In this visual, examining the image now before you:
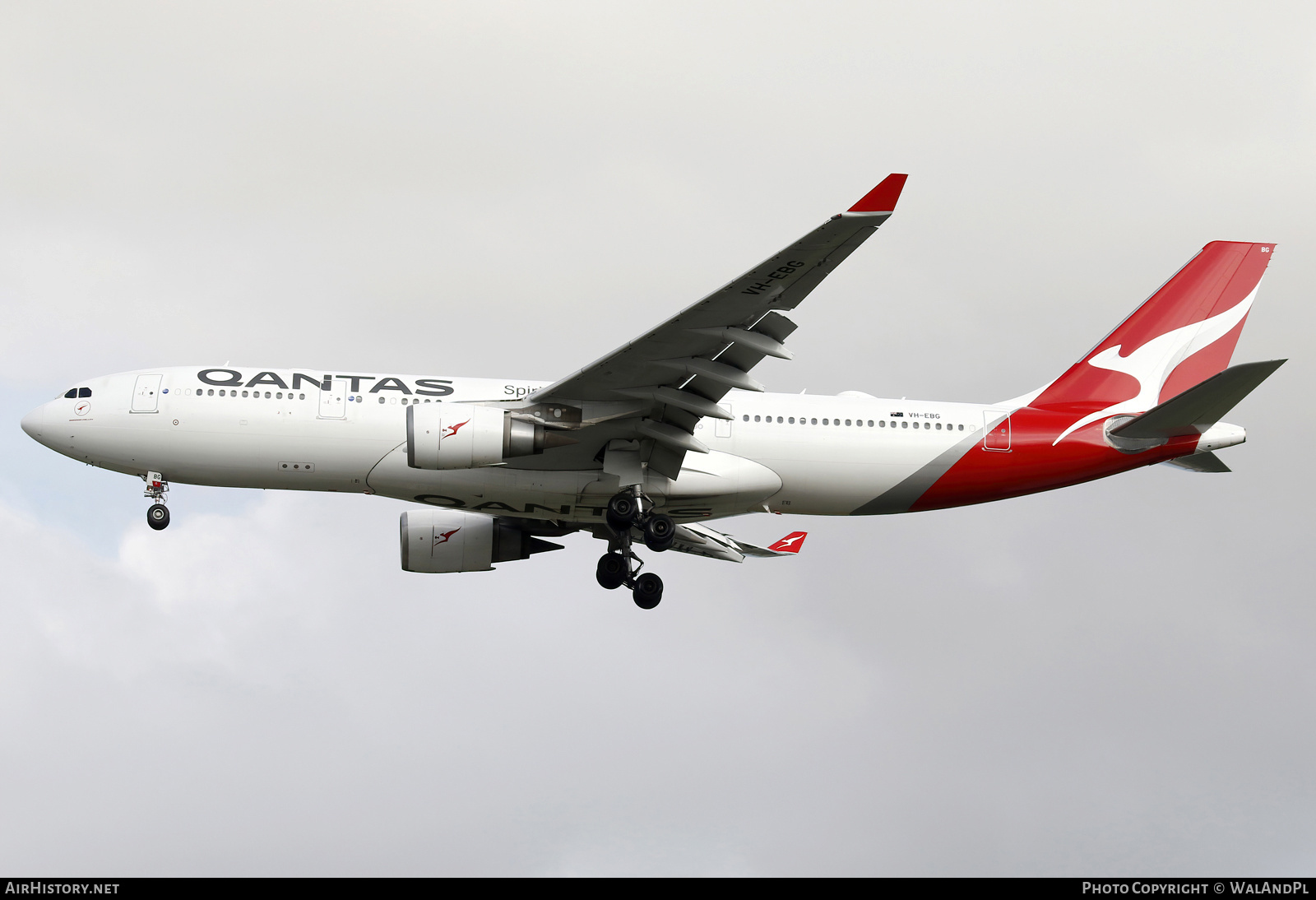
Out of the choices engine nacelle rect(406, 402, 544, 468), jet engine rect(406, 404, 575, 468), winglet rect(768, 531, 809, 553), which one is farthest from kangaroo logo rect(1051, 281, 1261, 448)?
engine nacelle rect(406, 402, 544, 468)

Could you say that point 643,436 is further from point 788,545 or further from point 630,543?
point 788,545

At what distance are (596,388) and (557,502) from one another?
357 centimetres

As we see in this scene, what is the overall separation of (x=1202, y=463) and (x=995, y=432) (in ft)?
17.7

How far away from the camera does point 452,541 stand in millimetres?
34719

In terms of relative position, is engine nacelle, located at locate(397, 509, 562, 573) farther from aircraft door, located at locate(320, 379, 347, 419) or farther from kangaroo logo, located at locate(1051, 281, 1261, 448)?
kangaroo logo, located at locate(1051, 281, 1261, 448)

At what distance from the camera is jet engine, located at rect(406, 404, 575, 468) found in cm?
2703

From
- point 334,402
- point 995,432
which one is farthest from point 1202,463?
point 334,402

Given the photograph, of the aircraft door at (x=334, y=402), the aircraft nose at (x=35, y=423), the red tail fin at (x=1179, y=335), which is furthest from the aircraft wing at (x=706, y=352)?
the aircraft nose at (x=35, y=423)

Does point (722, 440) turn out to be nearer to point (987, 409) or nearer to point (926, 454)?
point (926, 454)

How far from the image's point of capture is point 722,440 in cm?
3023

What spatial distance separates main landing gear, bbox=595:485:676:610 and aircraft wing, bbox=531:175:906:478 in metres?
1.09
